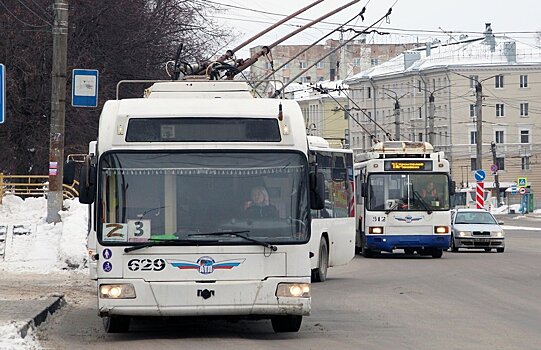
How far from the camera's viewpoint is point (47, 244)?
27.5 metres

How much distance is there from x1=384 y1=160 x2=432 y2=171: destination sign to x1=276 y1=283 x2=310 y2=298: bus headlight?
64.9ft

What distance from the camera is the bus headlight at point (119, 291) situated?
12586mm

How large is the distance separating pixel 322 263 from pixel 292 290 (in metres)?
9.42

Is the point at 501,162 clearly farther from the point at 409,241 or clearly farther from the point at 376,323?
the point at 376,323

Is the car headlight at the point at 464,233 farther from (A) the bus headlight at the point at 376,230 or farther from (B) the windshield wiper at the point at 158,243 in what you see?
(B) the windshield wiper at the point at 158,243

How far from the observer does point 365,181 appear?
32531 mm

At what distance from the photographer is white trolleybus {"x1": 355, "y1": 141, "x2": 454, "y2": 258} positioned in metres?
32.0

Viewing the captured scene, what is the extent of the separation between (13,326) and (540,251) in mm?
26984

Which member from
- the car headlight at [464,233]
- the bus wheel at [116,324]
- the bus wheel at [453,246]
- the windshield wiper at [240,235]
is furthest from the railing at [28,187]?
the windshield wiper at [240,235]

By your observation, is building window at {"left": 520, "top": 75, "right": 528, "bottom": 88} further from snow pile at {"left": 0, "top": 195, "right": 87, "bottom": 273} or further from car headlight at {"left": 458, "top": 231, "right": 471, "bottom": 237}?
snow pile at {"left": 0, "top": 195, "right": 87, "bottom": 273}

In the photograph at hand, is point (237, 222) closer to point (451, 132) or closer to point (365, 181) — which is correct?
point (365, 181)

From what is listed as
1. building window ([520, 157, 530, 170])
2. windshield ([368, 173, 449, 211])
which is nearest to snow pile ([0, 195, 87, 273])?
windshield ([368, 173, 449, 211])

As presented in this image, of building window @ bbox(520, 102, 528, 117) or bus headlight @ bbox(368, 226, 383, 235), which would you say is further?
building window @ bbox(520, 102, 528, 117)

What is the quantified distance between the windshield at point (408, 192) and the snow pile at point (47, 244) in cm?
753
